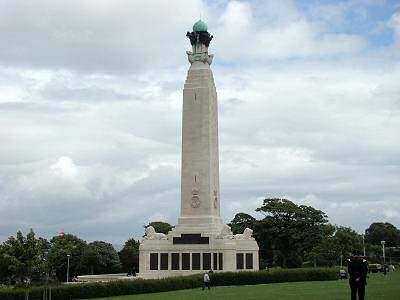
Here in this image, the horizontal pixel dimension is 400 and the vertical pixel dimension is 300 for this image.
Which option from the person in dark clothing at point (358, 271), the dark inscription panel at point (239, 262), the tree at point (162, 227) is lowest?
the person in dark clothing at point (358, 271)

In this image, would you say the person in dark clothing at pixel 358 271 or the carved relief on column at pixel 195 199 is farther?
the carved relief on column at pixel 195 199

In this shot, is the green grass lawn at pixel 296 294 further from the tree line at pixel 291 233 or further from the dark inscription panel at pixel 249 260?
the tree line at pixel 291 233

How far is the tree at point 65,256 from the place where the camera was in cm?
7681

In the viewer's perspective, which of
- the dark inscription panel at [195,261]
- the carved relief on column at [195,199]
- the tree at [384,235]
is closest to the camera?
the dark inscription panel at [195,261]

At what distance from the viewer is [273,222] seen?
83.8 m

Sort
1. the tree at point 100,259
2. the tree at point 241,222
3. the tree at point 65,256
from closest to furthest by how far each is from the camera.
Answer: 1. the tree at point 100,259
2. the tree at point 65,256
3. the tree at point 241,222

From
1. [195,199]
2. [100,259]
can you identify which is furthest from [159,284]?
[100,259]

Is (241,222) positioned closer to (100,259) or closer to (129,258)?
(129,258)

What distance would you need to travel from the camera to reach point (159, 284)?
42250mm

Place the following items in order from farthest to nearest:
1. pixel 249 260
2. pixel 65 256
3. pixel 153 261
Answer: pixel 65 256
pixel 249 260
pixel 153 261

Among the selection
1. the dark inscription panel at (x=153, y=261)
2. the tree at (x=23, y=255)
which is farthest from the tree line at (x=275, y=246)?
the tree at (x=23, y=255)

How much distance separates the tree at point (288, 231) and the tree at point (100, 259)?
1996 centimetres

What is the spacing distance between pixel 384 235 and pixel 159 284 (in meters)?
89.7

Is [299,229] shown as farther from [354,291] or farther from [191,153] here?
[354,291]
